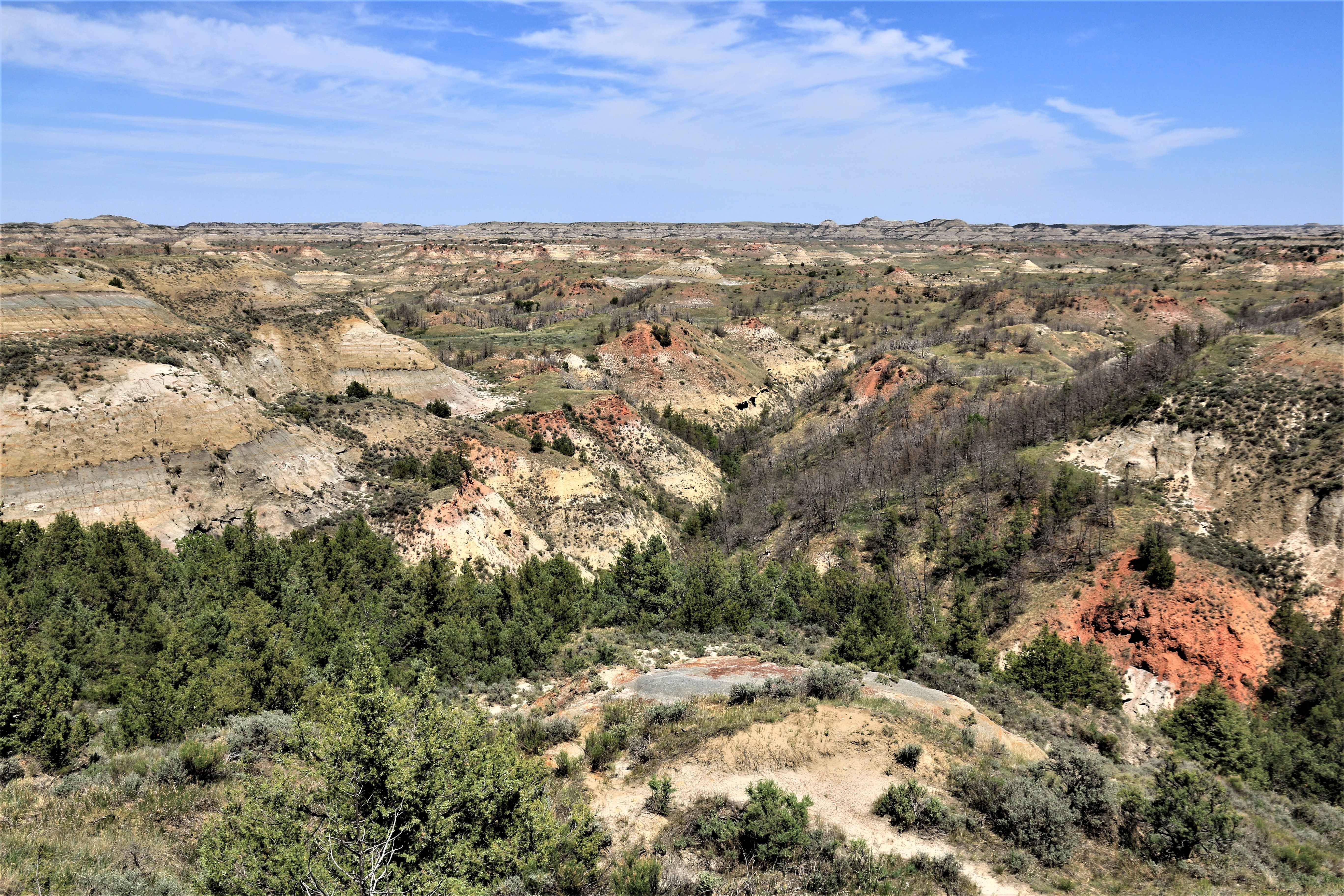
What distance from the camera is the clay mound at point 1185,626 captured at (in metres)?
35.9

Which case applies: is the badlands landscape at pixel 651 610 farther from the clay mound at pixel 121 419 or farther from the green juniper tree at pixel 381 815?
the clay mound at pixel 121 419

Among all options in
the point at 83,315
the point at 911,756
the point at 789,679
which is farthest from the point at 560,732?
the point at 83,315

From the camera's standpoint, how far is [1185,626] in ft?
122

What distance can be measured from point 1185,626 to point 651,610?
28.5 m

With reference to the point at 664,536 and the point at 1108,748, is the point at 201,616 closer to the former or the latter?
the point at 1108,748

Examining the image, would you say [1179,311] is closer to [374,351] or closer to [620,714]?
[374,351]

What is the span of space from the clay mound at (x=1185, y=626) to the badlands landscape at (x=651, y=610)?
0.20m

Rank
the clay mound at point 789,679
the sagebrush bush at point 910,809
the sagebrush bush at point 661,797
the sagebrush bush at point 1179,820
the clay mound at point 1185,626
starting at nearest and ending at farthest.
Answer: the sagebrush bush at point 1179,820, the sagebrush bush at point 910,809, the sagebrush bush at point 661,797, the clay mound at point 789,679, the clay mound at point 1185,626

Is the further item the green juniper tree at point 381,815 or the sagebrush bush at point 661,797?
the sagebrush bush at point 661,797

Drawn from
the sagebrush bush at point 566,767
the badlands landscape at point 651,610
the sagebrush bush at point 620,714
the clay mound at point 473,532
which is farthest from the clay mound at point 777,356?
the sagebrush bush at point 566,767

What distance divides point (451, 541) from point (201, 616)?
2262cm

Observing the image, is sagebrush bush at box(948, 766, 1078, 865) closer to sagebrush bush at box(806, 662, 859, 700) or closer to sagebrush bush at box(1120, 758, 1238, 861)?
sagebrush bush at box(1120, 758, 1238, 861)

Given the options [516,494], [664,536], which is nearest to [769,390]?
[664,536]

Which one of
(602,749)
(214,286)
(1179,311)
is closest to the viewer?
(602,749)
